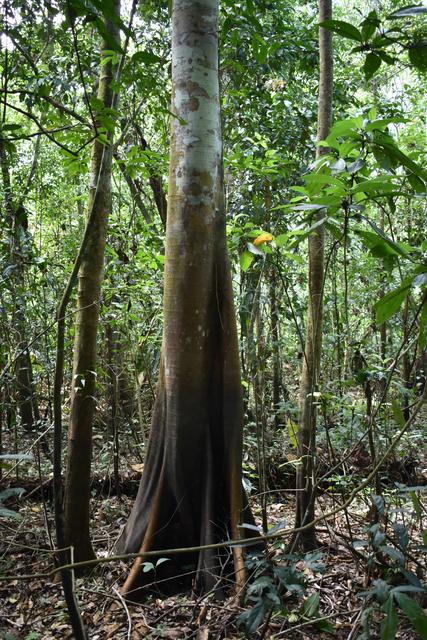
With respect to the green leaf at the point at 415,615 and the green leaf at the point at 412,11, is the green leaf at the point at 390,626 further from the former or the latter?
the green leaf at the point at 412,11

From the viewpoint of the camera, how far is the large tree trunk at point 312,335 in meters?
3.08

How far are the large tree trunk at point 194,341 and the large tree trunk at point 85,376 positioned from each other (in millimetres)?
405

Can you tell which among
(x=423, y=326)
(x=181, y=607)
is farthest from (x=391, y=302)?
(x=181, y=607)

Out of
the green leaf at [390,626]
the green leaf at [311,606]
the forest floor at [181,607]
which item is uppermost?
the green leaf at [390,626]

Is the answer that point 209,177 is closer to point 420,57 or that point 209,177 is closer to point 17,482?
point 420,57

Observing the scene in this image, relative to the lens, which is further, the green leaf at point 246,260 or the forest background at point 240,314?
the green leaf at point 246,260

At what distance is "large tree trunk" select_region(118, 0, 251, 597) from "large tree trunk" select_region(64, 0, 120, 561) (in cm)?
40

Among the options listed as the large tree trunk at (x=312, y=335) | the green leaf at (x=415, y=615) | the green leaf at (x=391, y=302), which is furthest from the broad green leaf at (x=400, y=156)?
the green leaf at (x=415, y=615)

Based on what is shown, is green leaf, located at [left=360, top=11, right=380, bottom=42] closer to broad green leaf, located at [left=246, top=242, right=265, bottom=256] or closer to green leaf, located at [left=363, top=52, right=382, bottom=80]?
green leaf, located at [left=363, top=52, right=382, bottom=80]

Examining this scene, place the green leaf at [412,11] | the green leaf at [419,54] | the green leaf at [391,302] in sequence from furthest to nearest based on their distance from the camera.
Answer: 1. the green leaf at [391,302]
2. the green leaf at [419,54]
3. the green leaf at [412,11]

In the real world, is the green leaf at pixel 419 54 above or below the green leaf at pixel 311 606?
above

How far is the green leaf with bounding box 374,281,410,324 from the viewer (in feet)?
5.67

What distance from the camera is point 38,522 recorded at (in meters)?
4.46

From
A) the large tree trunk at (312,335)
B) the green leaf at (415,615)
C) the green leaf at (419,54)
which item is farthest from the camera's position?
the large tree trunk at (312,335)
